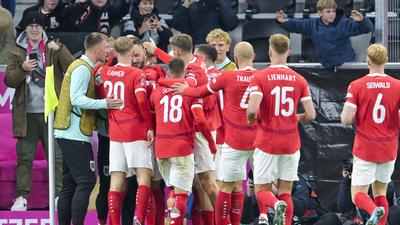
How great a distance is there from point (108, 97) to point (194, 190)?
1.57 metres

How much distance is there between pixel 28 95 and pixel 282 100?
153 inches

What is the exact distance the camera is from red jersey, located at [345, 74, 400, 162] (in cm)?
1666

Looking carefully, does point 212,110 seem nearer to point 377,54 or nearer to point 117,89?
point 117,89

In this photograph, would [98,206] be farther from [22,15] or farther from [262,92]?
[22,15]

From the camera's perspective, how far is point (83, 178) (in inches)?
671

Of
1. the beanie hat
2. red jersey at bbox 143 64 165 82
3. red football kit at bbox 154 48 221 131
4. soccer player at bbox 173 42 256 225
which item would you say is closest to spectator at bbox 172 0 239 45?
the beanie hat

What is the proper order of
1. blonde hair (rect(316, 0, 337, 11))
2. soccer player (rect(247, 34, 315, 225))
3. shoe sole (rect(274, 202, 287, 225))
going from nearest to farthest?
shoe sole (rect(274, 202, 287, 225)) < soccer player (rect(247, 34, 315, 225)) < blonde hair (rect(316, 0, 337, 11))

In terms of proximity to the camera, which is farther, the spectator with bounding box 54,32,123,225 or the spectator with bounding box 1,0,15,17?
the spectator with bounding box 1,0,15,17

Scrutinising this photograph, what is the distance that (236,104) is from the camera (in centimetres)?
1695

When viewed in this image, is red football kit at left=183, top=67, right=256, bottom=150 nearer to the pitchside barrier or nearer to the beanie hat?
the pitchside barrier

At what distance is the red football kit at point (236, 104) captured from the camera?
664 inches

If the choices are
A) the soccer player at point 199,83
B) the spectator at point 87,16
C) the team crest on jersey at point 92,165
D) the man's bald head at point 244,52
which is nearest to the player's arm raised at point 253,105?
the man's bald head at point 244,52

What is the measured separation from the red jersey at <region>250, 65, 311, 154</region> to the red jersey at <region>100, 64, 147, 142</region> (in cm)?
137

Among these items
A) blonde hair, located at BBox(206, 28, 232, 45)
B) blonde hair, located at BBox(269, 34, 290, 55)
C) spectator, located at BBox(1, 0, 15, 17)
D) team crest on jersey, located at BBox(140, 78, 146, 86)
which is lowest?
team crest on jersey, located at BBox(140, 78, 146, 86)
